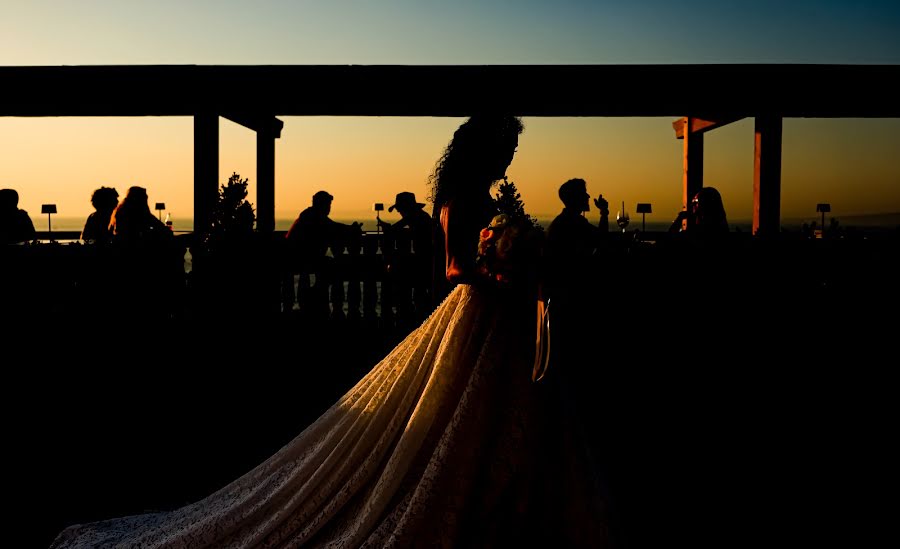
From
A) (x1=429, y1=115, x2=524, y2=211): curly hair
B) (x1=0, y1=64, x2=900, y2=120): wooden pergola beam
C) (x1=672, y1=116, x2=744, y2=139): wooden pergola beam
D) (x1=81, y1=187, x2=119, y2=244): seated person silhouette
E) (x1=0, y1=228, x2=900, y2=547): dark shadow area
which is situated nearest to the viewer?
(x1=429, y1=115, x2=524, y2=211): curly hair

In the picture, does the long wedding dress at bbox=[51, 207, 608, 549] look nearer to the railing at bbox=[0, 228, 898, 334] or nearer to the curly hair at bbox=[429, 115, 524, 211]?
the curly hair at bbox=[429, 115, 524, 211]

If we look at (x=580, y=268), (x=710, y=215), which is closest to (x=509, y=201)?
(x=580, y=268)

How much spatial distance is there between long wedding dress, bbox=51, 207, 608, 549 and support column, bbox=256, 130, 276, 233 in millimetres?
8251

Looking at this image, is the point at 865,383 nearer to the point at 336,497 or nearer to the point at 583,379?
the point at 583,379

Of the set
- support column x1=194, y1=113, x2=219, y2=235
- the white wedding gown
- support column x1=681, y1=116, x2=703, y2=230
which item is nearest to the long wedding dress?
the white wedding gown

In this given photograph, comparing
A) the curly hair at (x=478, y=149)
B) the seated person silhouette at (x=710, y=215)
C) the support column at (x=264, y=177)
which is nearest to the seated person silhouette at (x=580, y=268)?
the seated person silhouette at (x=710, y=215)

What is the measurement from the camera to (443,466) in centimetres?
346

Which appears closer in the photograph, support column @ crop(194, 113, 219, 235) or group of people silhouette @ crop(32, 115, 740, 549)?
group of people silhouette @ crop(32, 115, 740, 549)

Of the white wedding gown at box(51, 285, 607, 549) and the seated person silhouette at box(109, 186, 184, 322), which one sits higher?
the seated person silhouette at box(109, 186, 184, 322)

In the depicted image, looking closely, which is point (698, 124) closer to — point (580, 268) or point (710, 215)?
point (710, 215)

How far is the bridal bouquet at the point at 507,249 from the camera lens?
138 inches

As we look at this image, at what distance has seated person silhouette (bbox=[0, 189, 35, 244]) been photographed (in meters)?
8.35

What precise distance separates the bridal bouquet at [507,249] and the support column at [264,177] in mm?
8704

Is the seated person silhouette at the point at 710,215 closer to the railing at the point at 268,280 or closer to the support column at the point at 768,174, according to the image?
the railing at the point at 268,280
